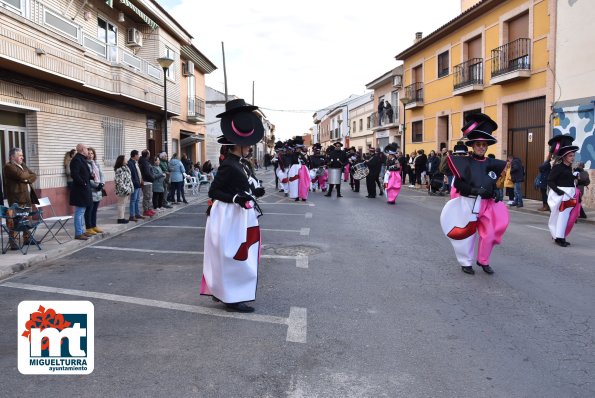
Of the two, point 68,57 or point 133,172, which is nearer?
point 133,172

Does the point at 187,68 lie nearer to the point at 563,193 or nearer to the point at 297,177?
the point at 297,177

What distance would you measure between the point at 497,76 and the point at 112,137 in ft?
46.2

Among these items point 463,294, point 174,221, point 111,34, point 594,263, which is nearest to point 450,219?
point 463,294

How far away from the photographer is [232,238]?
5156mm

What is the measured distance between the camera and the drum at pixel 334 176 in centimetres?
1867

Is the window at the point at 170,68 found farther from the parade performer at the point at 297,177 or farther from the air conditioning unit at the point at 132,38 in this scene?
the parade performer at the point at 297,177

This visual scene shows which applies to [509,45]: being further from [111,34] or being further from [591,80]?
[111,34]

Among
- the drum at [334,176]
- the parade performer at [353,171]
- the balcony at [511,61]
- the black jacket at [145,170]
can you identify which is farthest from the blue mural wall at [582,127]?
the black jacket at [145,170]

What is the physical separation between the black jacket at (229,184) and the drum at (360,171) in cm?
1474

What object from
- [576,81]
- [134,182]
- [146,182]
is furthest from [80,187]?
[576,81]

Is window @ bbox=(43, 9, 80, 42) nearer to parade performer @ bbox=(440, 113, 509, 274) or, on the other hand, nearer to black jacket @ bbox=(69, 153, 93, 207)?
black jacket @ bbox=(69, 153, 93, 207)

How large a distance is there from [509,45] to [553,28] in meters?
2.98

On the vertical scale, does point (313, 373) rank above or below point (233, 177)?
below

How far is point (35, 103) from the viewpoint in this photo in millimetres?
12914
